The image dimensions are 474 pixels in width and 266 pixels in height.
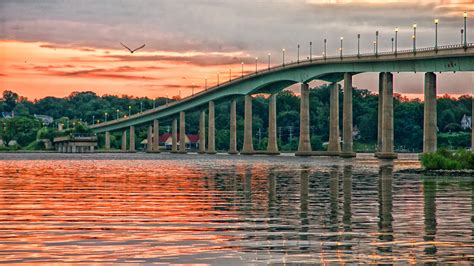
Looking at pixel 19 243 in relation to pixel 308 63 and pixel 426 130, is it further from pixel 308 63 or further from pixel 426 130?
pixel 308 63

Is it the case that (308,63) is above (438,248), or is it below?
above

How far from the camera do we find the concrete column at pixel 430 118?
124 m

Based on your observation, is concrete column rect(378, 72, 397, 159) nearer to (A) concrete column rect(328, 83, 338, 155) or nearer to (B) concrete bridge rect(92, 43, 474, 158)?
(B) concrete bridge rect(92, 43, 474, 158)

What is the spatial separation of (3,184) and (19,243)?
34862mm

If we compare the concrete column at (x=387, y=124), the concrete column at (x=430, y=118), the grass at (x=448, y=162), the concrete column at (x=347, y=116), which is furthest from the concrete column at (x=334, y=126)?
the grass at (x=448, y=162)

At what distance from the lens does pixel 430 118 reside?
125000mm

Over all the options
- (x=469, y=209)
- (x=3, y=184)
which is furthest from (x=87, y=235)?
(x=3, y=184)

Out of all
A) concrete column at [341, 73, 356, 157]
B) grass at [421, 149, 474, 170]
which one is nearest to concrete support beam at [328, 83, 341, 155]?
concrete column at [341, 73, 356, 157]

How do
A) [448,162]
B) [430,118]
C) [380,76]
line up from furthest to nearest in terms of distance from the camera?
[380,76] < [430,118] < [448,162]

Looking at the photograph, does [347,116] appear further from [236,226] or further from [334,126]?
[236,226]

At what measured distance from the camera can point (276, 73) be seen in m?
190

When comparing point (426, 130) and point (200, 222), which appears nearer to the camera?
point (200, 222)

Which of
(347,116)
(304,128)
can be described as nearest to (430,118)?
(347,116)

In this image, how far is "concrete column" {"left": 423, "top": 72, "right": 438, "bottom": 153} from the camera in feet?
406
